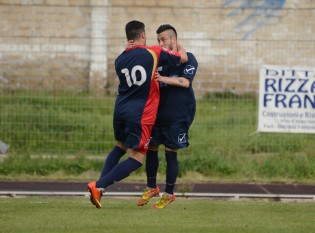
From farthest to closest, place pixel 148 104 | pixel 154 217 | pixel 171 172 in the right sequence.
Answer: pixel 171 172 < pixel 148 104 < pixel 154 217

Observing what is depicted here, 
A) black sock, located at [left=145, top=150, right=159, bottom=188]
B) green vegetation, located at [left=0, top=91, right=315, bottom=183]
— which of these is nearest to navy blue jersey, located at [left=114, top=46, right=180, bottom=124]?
black sock, located at [left=145, top=150, right=159, bottom=188]

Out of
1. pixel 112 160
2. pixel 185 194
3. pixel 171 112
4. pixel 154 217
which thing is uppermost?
pixel 171 112

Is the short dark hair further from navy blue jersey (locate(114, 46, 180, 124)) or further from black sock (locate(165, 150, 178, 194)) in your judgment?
black sock (locate(165, 150, 178, 194))

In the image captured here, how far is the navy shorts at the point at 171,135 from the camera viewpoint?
11.0m

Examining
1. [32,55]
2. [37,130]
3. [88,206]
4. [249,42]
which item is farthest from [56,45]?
[88,206]

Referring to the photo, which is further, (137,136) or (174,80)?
(174,80)

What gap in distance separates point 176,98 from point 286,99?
504 cm

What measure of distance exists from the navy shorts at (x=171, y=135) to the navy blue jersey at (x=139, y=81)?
0.50 meters

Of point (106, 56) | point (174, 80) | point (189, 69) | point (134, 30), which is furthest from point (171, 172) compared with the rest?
point (106, 56)

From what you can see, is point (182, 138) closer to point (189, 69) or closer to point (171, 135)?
point (171, 135)

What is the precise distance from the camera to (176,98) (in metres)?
11.1

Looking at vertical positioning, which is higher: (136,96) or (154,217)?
(136,96)

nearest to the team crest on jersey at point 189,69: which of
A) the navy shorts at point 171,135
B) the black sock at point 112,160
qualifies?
the navy shorts at point 171,135

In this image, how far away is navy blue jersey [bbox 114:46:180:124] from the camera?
10414mm
